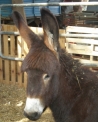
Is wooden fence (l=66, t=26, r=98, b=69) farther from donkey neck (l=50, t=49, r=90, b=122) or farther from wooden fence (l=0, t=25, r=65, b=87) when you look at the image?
donkey neck (l=50, t=49, r=90, b=122)

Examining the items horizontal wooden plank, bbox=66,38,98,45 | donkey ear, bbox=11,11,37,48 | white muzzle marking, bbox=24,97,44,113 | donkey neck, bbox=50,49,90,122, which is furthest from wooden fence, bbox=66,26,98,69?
white muzzle marking, bbox=24,97,44,113

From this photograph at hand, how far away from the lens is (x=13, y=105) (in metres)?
5.52

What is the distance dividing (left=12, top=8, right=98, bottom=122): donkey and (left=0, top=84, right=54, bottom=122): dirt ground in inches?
82.4

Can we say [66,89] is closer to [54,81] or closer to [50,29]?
[54,81]

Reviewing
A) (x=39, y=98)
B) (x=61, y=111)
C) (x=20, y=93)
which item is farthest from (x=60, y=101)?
(x=20, y=93)

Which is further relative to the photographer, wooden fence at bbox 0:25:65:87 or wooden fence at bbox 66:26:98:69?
wooden fence at bbox 0:25:65:87

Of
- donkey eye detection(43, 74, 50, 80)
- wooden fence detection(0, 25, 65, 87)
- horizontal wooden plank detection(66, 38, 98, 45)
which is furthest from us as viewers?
wooden fence detection(0, 25, 65, 87)

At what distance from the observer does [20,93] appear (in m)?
6.20

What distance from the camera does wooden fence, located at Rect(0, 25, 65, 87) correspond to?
639 centimetres

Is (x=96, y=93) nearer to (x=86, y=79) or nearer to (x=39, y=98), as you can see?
(x=86, y=79)

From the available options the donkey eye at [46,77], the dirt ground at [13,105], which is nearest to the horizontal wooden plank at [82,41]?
the dirt ground at [13,105]

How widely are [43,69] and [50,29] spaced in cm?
47

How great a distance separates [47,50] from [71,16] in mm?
12237

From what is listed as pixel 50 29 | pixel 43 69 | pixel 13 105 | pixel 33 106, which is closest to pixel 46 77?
pixel 43 69
